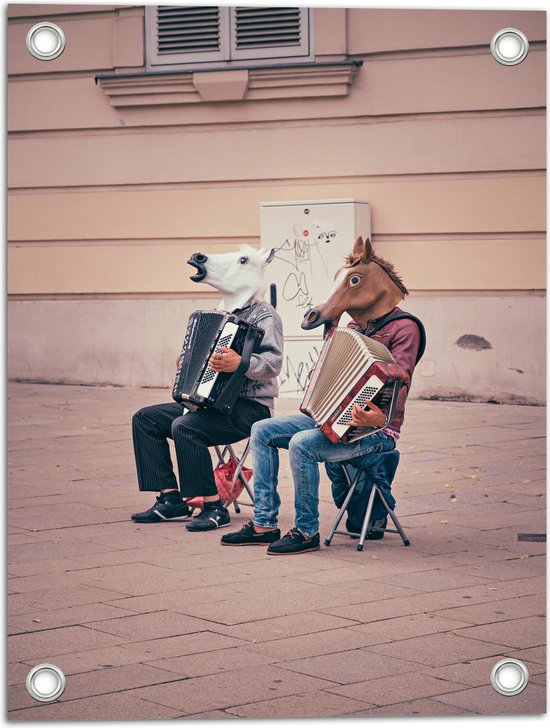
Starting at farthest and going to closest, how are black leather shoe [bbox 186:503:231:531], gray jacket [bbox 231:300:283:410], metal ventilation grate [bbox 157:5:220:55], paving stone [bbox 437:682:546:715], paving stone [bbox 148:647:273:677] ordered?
black leather shoe [bbox 186:503:231:531] < gray jacket [bbox 231:300:283:410] < metal ventilation grate [bbox 157:5:220:55] < paving stone [bbox 148:647:273:677] < paving stone [bbox 437:682:546:715]

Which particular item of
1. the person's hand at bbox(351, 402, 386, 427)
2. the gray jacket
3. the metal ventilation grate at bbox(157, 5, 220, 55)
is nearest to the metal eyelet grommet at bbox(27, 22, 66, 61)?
the metal ventilation grate at bbox(157, 5, 220, 55)

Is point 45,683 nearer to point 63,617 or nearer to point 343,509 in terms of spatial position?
point 63,617

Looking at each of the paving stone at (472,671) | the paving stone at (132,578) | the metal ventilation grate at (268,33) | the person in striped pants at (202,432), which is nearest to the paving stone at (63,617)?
the paving stone at (132,578)

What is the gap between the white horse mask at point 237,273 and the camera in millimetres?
6430

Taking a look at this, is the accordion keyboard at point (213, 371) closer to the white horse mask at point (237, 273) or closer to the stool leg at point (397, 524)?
Answer: the white horse mask at point (237, 273)

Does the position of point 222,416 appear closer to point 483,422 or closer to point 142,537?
point 142,537

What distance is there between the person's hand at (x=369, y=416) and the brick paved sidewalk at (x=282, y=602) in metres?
0.64

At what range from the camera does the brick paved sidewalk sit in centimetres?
375

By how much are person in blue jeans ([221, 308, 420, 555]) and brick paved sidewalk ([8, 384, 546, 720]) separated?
0.13 m

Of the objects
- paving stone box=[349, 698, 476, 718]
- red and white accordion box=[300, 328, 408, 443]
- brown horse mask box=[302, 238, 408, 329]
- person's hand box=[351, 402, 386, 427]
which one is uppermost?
brown horse mask box=[302, 238, 408, 329]

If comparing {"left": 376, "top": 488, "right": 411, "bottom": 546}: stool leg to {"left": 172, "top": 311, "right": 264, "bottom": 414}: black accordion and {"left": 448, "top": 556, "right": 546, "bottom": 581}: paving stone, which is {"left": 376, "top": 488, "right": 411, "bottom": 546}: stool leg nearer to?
{"left": 448, "top": 556, "right": 546, "bottom": 581}: paving stone

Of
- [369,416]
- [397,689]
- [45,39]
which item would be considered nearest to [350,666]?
[397,689]

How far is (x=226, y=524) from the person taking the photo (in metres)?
6.68

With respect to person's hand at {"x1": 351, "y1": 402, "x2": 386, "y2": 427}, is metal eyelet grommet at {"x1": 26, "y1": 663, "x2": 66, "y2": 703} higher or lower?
lower
